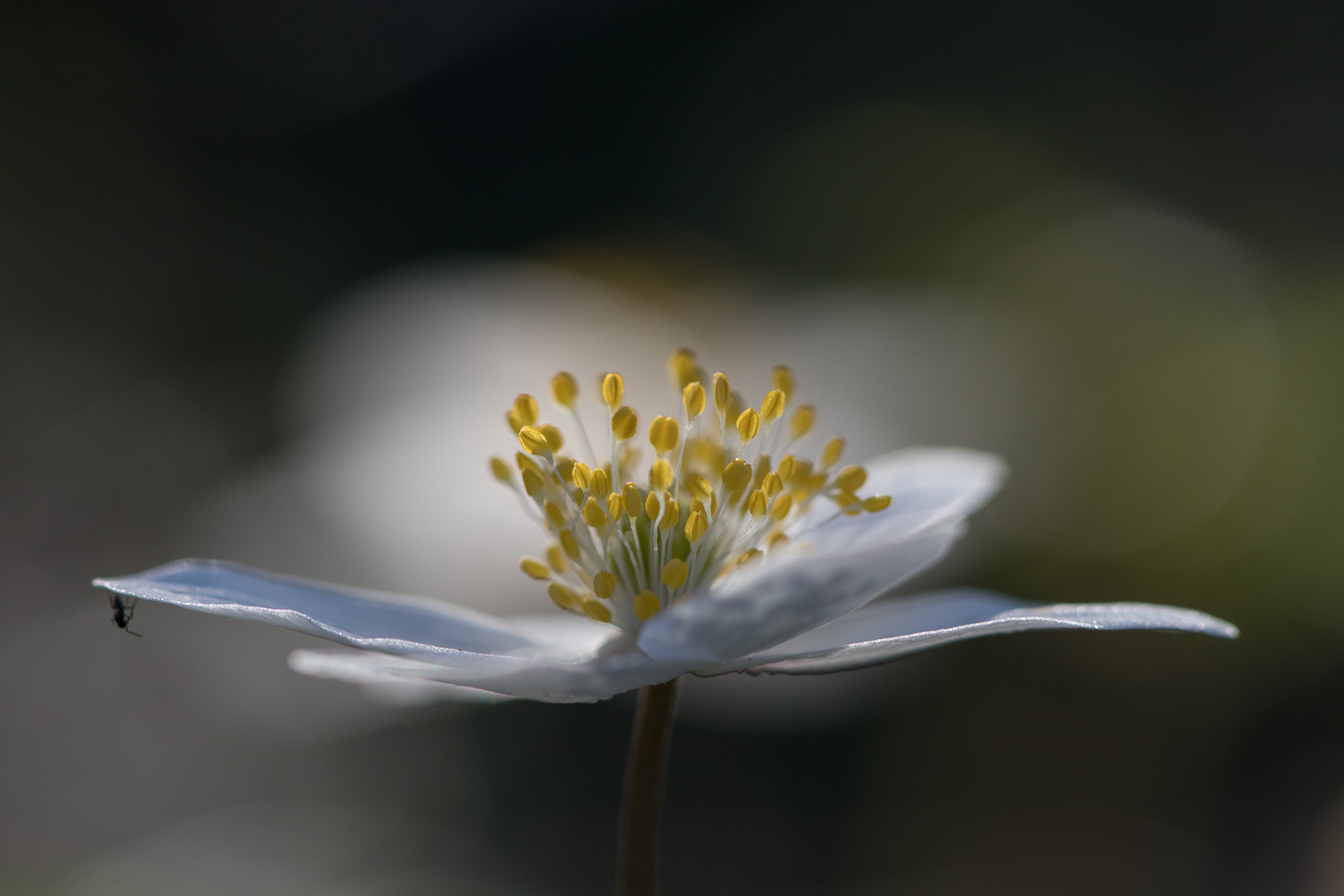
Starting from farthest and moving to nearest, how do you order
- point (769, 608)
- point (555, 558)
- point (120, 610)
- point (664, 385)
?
point (664, 385)
point (555, 558)
point (120, 610)
point (769, 608)

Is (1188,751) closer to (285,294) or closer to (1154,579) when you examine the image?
(1154,579)

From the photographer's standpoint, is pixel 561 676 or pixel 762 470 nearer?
pixel 561 676

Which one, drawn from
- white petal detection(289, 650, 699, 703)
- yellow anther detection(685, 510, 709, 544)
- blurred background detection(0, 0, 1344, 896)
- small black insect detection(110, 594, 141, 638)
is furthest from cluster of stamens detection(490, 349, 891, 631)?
blurred background detection(0, 0, 1344, 896)

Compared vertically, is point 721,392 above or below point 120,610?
above

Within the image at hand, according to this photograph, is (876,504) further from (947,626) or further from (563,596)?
(563,596)

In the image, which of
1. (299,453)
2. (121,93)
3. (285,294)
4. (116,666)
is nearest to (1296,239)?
(299,453)

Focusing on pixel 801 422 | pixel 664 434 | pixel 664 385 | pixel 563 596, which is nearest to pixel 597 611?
pixel 563 596

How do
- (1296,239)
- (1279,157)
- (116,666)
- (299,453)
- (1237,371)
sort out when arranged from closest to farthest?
(1237,371), (116,666), (1296,239), (299,453), (1279,157)

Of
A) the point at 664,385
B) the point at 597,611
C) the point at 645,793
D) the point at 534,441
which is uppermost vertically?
the point at 664,385
